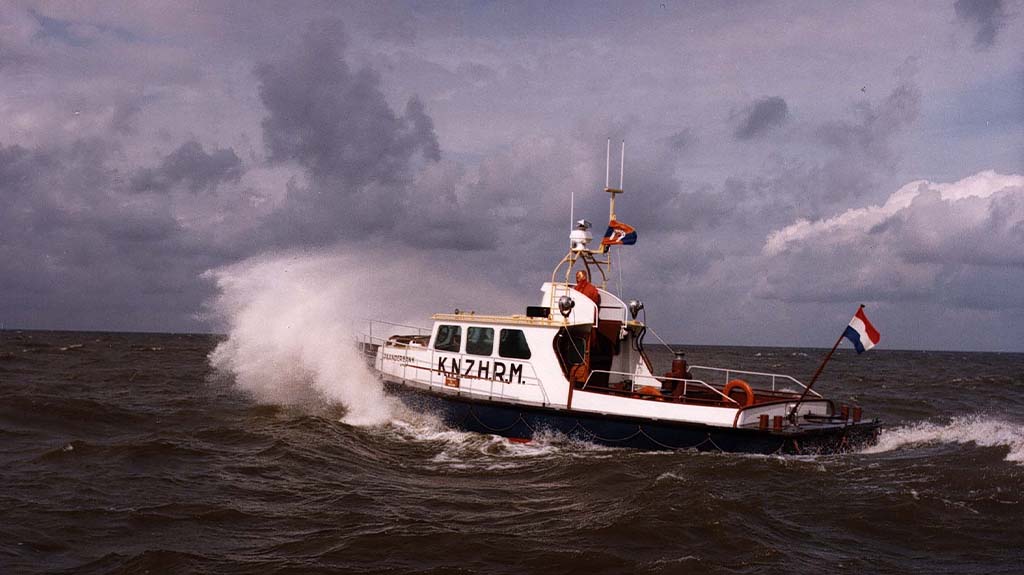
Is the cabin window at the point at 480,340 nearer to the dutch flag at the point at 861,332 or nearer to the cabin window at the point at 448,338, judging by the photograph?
the cabin window at the point at 448,338

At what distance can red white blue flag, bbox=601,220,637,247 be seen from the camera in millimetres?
17203

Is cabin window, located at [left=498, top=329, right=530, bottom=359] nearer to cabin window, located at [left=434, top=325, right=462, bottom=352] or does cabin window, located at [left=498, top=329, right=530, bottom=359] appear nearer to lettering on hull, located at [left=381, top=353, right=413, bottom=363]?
cabin window, located at [left=434, top=325, right=462, bottom=352]

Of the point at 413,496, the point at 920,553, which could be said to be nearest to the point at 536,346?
the point at 413,496

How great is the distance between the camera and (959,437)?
61.0ft

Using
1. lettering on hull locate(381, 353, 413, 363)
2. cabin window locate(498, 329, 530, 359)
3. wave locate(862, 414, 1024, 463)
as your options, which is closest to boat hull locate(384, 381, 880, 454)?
cabin window locate(498, 329, 530, 359)

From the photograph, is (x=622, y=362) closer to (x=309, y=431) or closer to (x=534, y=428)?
(x=534, y=428)

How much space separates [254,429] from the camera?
1784 centimetres

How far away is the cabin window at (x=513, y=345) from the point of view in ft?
53.3

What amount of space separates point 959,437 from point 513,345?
11102 mm

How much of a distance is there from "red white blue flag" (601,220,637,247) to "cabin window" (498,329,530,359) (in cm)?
288

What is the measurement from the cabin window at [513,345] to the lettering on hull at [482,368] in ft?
0.64

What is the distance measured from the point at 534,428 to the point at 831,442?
18.7ft

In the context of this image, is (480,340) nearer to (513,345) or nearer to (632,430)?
(513,345)

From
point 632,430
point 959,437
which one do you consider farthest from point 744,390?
point 959,437
